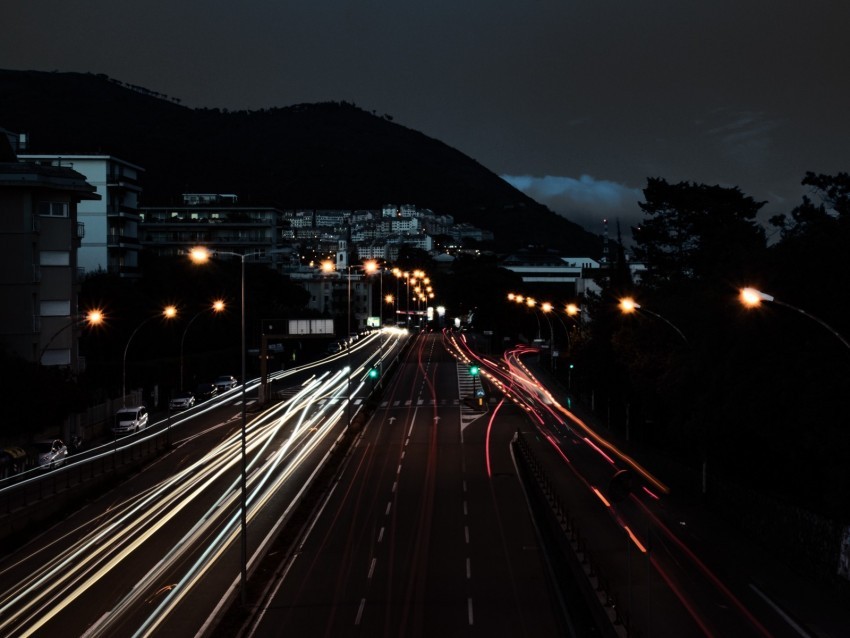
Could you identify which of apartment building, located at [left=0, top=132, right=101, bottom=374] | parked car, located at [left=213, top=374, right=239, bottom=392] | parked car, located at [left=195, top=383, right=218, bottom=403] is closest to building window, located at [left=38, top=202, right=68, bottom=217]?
apartment building, located at [left=0, top=132, right=101, bottom=374]

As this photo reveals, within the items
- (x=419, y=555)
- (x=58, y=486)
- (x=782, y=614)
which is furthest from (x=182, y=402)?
(x=782, y=614)

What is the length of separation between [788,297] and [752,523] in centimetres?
685

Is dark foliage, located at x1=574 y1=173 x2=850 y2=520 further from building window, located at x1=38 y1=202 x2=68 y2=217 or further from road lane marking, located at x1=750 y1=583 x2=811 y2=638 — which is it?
building window, located at x1=38 y1=202 x2=68 y2=217

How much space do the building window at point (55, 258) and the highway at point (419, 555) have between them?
18.4 m

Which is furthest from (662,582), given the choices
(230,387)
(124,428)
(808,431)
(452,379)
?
(452,379)

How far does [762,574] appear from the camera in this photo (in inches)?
995

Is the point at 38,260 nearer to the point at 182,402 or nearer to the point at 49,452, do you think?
the point at 182,402

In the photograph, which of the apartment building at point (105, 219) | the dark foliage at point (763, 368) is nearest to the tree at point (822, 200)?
the dark foliage at point (763, 368)

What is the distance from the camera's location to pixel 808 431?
25250 mm

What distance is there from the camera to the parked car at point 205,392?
68.6 meters

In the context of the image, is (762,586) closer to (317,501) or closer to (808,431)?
(808,431)

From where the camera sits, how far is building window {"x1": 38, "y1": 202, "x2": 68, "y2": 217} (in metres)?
52.3

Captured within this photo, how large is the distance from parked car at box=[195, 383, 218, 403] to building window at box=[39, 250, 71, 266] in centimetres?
1731

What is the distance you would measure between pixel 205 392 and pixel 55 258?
62.2ft
